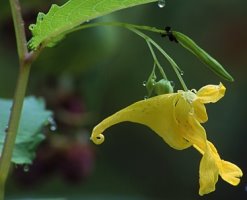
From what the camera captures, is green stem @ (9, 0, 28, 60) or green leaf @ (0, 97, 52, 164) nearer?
green stem @ (9, 0, 28, 60)

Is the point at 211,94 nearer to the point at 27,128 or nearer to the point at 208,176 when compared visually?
the point at 208,176

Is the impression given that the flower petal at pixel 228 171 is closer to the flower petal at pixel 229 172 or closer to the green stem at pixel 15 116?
the flower petal at pixel 229 172

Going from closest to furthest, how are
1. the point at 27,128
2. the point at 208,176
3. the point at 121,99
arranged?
the point at 208,176, the point at 27,128, the point at 121,99

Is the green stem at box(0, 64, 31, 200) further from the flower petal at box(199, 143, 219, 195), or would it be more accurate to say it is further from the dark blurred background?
the dark blurred background

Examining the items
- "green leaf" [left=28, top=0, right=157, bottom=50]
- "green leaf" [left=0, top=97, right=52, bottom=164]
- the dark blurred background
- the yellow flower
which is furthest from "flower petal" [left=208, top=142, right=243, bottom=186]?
the dark blurred background

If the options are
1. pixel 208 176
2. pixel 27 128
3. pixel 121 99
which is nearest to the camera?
pixel 208 176

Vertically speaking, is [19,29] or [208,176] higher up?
[19,29]

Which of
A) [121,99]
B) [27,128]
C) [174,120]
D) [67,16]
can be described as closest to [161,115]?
[174,120]

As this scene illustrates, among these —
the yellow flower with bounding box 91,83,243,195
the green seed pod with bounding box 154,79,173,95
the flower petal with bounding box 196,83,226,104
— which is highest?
the green seed pod with bounding box 154,79,173,95

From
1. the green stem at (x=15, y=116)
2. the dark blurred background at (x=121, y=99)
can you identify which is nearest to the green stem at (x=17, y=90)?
the green stem at (x=15, y=116)
